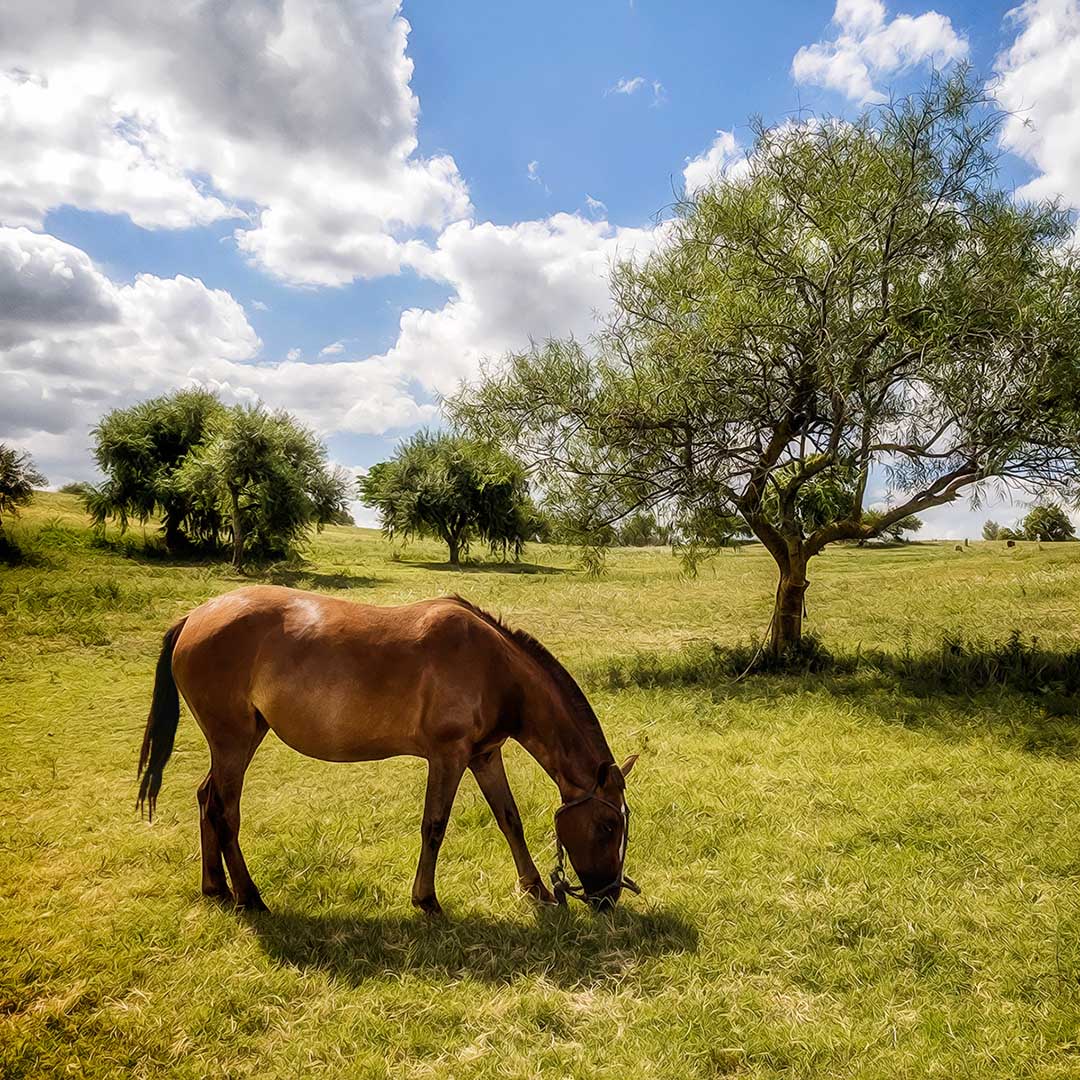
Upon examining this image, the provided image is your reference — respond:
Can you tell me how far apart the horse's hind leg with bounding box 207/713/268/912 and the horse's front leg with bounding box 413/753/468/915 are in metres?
1.30

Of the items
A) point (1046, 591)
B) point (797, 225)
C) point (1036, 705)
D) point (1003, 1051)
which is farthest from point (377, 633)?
point (1046, 591)

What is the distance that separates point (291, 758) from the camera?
947 centimetres

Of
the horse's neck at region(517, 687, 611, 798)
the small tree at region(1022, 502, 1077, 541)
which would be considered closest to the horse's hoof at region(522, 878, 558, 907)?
the horse's neck at region(517, 687, 611, 798)

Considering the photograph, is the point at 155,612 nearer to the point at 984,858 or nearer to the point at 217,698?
the point at 217,698

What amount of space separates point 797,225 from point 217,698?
1373 centimetres

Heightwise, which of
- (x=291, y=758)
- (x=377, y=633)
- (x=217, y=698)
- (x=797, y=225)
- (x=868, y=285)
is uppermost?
(x=797, y=225)

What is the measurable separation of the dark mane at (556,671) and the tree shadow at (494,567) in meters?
31.1

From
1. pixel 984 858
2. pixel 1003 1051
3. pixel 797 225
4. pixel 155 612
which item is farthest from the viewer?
pixel 155 612

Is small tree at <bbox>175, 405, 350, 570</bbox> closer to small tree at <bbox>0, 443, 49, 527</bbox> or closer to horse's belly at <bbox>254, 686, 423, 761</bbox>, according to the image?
small tree at <bbox>0, 443, 49, 527</bbox>

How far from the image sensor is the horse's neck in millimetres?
5215

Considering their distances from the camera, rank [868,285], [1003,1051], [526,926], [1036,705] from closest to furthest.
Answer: [1003,1051], [526,926], [1036,705], [868,285]

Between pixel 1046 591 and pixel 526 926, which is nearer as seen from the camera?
pixel 526 926

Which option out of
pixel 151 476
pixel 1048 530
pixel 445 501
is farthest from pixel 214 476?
pixel 1048 530

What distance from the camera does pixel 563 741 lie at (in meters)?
5.27
